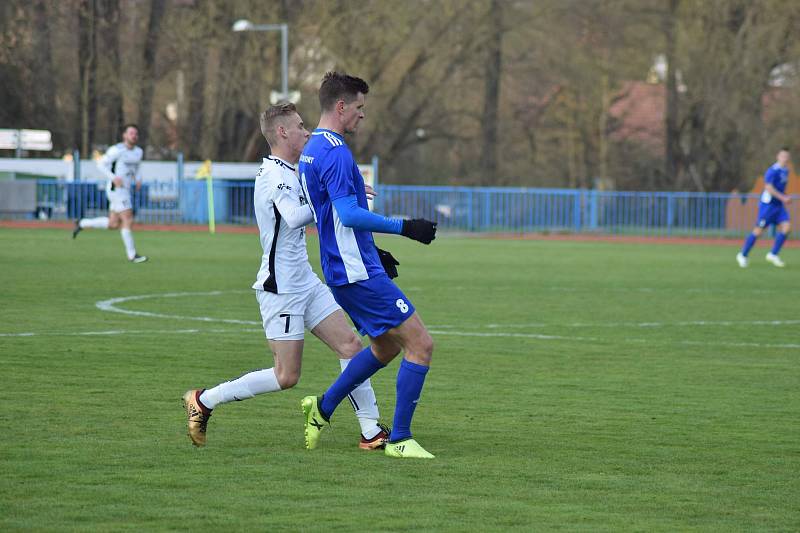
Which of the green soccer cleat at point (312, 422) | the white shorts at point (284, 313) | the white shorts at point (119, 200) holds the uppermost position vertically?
the white shorts at point (119, 200)

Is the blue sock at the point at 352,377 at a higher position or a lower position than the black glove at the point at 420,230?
lower

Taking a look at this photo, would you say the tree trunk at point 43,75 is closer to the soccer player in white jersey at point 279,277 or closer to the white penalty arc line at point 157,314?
the white penalty arc line at point 157,314

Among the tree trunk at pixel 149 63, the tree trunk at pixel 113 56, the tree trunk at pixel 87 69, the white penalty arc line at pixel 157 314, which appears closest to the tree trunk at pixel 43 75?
the tree trunk at pixel 87 69

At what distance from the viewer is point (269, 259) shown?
7.70 meters

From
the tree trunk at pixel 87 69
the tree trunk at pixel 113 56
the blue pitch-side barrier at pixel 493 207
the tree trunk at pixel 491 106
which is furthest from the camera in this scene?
the tree trunk at pixel 491 106

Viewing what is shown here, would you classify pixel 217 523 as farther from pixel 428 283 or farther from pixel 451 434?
pixel 428 283

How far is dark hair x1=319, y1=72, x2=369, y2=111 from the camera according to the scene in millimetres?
7582

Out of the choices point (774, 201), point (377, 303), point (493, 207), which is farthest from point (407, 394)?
point (493, 207)

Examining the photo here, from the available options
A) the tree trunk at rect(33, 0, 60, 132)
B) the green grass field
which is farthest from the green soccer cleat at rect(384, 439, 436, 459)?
the tree trunk at rect(33, 0, 60, 132)

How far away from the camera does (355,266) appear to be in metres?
7.51

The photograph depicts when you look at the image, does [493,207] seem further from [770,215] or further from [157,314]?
[157,314]

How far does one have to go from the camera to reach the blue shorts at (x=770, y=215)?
26656 millimetres

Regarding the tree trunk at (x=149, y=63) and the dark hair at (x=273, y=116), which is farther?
the tree trunk at (x=149, y=63)

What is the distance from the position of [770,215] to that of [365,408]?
20250 millimetres
